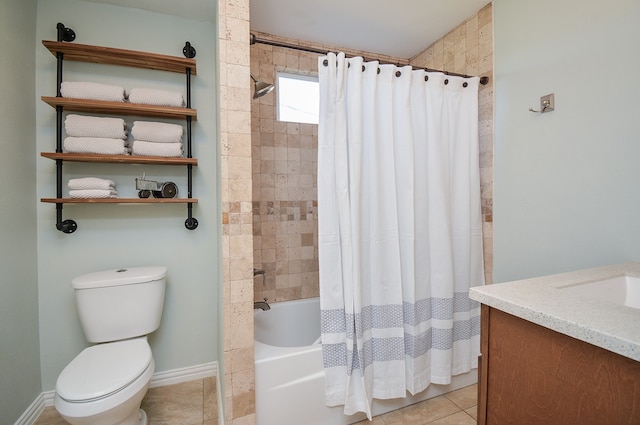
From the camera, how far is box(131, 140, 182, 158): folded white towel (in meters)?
1.61

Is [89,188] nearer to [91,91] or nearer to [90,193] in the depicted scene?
[90,193]

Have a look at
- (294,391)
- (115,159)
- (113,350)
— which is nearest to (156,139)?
(115,159)

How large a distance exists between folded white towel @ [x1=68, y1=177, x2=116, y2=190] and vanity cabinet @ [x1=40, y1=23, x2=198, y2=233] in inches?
2.8

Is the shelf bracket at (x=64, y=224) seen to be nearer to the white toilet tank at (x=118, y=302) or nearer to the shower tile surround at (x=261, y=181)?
the white toilet tank at (x=118, y=302)

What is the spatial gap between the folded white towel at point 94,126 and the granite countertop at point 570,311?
1.99 meters

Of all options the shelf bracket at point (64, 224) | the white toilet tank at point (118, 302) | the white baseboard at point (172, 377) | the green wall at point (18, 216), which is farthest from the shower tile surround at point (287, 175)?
the green wall at point (18, 216)

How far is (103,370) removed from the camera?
4.10ft

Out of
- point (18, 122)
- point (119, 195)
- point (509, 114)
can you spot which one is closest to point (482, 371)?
point (509, 114)

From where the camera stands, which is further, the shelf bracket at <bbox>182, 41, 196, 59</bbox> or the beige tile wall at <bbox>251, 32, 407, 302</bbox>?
the beige tile wall at <bbox>251, 32, 407, 302</bbox>

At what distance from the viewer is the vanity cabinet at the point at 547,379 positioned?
1.71 feet

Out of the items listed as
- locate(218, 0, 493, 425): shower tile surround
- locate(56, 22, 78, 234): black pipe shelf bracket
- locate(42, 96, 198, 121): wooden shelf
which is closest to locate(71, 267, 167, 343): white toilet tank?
locate(56, 22, 78, 234): black pipe shelf bracket

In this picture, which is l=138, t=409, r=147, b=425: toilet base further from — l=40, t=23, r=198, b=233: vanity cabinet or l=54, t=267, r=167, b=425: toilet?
l=40, t=23, r=198, b=233: vanity cabinet

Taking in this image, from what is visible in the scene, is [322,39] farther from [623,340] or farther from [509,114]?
[623,340]

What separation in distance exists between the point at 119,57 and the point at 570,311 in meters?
2.35
